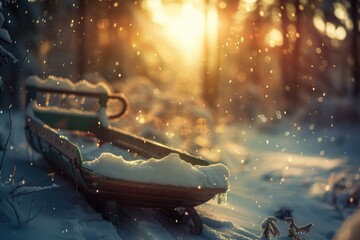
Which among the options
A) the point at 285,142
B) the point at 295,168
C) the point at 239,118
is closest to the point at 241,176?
the point at 295,168

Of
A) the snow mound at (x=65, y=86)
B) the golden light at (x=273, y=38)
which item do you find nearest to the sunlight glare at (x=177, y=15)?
the golden light at (x=273, y=38)

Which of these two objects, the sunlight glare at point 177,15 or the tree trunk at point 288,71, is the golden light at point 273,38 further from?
the sunlight glare at point 177,15

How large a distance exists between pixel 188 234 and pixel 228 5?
17.8 meters

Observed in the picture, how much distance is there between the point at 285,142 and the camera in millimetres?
20047

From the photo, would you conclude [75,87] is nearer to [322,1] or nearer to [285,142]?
[285,142]

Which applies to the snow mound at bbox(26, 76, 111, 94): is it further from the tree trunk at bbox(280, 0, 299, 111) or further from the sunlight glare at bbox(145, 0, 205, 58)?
the tree trunk at bbox(280, 0, 299, 111)

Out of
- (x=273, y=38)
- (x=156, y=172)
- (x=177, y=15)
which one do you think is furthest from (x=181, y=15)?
(x=156, y=172)

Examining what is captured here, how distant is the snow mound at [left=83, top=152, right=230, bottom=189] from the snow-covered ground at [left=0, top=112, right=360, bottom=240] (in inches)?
20.2

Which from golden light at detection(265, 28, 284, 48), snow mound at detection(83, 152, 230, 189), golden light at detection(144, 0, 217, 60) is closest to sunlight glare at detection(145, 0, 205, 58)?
golden light at detection(144, 0, 217, 60)

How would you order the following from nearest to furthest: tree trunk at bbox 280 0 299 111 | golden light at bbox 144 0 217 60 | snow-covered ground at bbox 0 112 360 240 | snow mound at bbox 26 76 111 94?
snow-covered ground at bbox 0 112 360 240
snow mound at bbox 26 76 111 94
golden light at bbox 144 0 217 60
tree trunk at bbox 280 0 299 111

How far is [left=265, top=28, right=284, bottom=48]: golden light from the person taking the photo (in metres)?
28.8

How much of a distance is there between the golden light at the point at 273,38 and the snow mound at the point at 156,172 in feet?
78.3

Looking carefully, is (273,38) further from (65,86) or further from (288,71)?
(65,86)

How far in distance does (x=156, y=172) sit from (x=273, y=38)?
83.5ft
